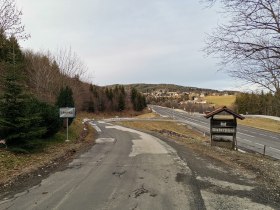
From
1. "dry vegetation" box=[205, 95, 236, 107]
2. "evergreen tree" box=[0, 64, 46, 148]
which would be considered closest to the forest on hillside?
"evergreen tree" box=[0, 64, 46, 148]

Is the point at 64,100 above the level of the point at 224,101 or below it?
above

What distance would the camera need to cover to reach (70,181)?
10188 millimetres

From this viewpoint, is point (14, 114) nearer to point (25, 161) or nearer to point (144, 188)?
point (25, 161)

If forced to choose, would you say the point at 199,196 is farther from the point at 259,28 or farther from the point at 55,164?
the point at 55,164

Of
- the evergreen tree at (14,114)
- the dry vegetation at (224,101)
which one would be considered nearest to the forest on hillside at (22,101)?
the evergreen tree at (14,114)

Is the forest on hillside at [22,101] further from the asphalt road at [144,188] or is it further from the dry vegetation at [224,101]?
the dry vegetation at [224,101]

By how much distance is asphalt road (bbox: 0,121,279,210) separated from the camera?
7.70m

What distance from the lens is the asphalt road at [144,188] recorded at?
7695mm

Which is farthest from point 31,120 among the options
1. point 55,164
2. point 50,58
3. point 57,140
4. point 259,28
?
point 50,58

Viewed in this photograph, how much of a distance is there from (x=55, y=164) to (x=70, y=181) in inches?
139

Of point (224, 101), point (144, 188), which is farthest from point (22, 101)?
point (224, 101)

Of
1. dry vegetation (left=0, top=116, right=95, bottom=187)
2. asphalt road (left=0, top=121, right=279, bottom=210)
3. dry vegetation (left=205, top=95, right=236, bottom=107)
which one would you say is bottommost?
dry vegetation (left=0, top=116, right=95, bottom=187)

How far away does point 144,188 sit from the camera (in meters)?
9.16

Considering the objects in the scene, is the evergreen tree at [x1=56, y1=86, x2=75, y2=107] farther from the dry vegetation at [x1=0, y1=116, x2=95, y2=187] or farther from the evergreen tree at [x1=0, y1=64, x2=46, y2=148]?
the evergreen tree at [x1=0, y1=64, x2=46, y2=148]
